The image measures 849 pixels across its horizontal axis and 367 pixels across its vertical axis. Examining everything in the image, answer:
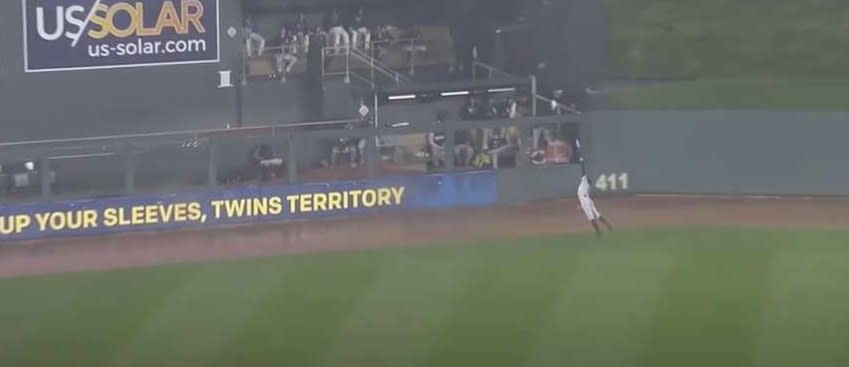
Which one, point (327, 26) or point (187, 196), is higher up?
point (327, 26)

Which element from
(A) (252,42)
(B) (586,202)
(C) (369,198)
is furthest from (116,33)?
(B) (586,202)

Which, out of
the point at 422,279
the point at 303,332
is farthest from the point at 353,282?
the point at 303,332

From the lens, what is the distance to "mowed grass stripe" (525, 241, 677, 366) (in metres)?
11.6

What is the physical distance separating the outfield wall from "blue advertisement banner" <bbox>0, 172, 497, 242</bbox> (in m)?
1.80

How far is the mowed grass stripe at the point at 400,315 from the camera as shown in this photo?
1156cm

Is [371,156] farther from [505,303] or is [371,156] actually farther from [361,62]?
[505,303]

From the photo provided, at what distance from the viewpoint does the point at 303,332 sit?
1210cm

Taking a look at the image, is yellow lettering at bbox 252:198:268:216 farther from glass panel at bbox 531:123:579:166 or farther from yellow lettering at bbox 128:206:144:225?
glass panel at bbox 531:123:579:166

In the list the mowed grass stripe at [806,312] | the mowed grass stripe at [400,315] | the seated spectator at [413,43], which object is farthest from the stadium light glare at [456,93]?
the mowed grass stripe at [806,312]

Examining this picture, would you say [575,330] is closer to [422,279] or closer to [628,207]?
[422,279]

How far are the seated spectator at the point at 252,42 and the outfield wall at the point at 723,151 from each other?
14.1ft

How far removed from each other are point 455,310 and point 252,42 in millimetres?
8089

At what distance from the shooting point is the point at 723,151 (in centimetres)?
1941

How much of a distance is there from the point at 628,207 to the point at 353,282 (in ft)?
19.6
